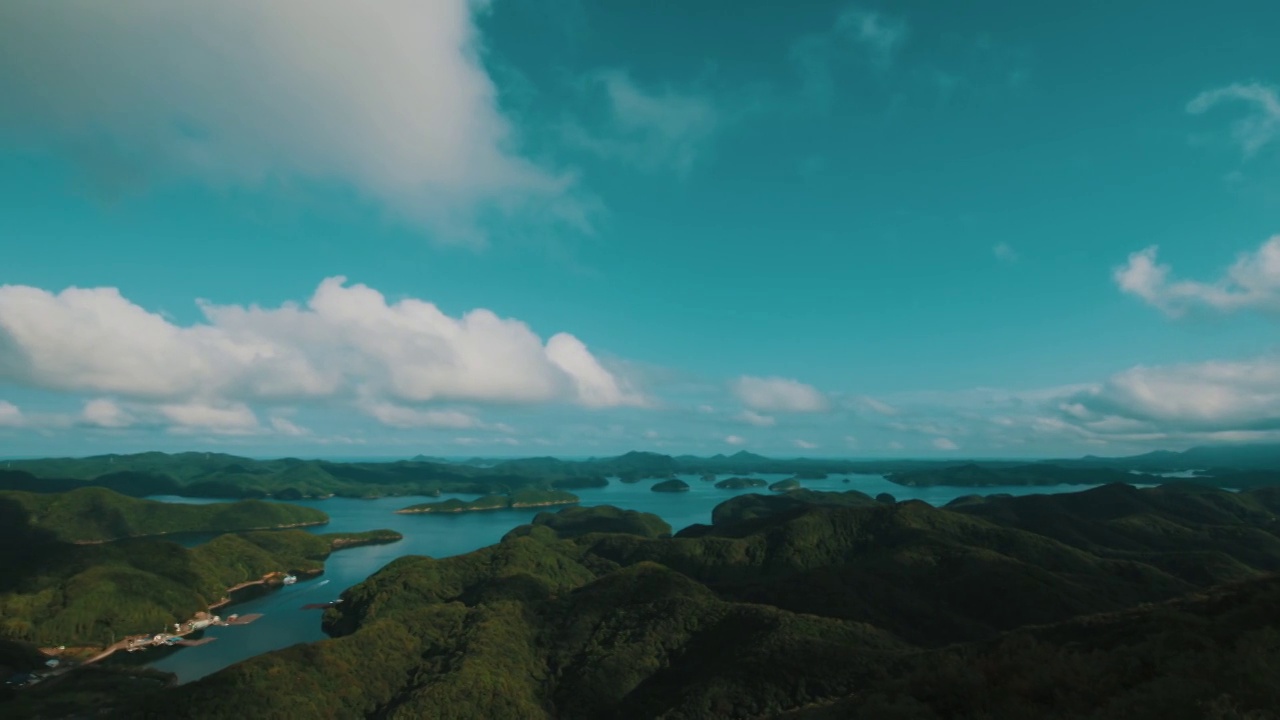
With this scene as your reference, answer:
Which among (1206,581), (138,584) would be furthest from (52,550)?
(1206,581)

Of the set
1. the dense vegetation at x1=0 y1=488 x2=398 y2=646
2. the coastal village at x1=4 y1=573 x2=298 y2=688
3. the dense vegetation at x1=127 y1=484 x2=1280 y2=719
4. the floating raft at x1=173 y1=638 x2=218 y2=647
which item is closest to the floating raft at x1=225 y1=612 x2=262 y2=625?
the coastal village at x1=4 y1=573 x2=298 y2=688

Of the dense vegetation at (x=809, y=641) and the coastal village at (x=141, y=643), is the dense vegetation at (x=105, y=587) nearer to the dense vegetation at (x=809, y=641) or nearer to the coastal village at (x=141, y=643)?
the coastal village at (x=141, y=643)

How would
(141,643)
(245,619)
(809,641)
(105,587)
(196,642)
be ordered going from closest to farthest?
(809,641) → (141,643) → (196,642) → (105,587) → (245,619)

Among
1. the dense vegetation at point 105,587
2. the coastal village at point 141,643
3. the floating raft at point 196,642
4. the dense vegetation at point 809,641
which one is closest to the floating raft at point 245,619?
the coastal village at point 141,643

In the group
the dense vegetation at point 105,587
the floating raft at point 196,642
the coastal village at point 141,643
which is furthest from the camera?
the floating raft at point 196,642

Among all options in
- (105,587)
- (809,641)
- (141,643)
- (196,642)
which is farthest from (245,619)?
(809,641)

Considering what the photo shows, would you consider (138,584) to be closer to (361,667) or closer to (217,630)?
(217,630)

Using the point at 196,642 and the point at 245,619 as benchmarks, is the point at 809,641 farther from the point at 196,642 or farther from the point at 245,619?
the point at 245,619

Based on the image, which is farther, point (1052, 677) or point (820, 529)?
point (820, 529)
